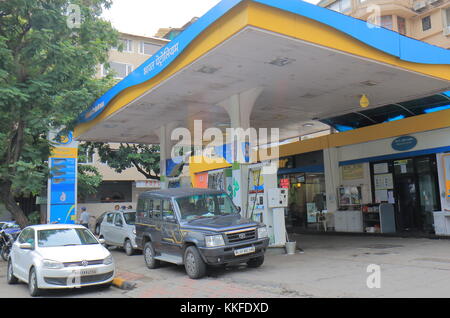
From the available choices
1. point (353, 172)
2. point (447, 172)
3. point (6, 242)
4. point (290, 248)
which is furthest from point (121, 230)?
point (447, 172)

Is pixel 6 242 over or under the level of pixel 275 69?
under

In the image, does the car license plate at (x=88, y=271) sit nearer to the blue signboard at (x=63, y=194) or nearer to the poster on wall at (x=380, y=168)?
the blue signboard at (x=63, y=194)

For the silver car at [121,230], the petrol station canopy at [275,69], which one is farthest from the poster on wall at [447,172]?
the silver car at [121,230]

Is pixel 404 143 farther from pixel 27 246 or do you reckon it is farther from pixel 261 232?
pixel 27 246

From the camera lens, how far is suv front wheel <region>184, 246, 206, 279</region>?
885cm

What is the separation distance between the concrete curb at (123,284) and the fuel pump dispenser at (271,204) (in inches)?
180

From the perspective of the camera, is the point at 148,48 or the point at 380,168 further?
the point at 148,48

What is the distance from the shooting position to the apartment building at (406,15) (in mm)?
36812

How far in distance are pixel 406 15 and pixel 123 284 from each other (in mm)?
38943

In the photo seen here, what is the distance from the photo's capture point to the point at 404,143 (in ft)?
51.0

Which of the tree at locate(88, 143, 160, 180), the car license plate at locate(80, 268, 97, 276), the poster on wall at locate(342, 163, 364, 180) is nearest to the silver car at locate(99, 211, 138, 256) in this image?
the car license plate at locate(80, 268, 97, 276)

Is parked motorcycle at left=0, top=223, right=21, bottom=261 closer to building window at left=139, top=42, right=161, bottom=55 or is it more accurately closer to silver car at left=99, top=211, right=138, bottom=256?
silver car at left=99, top=211, right=138, bottom=256

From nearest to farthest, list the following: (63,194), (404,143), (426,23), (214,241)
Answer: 1. (214,241)
2. (404,143)
3. (63,194)
4. (426,23)

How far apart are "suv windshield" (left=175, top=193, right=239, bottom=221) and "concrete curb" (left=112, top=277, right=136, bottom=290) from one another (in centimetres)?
190
